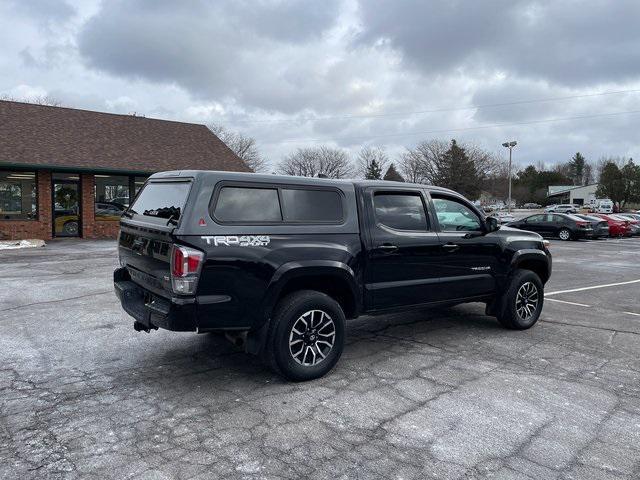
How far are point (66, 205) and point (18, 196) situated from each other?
1714 mm

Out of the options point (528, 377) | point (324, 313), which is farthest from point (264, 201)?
point (528, 377)

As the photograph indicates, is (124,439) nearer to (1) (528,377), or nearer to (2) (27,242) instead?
(1) (528,377)

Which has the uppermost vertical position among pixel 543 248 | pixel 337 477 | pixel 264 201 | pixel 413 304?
pixel 264 201

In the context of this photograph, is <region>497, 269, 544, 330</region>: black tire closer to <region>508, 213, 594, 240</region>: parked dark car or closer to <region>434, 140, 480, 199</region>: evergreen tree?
<region>508, 213, 594, 240</region>: parked dark car

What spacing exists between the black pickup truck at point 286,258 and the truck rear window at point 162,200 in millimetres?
17

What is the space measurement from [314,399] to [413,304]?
5.59 ft

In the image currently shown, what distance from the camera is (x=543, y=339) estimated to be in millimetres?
6148

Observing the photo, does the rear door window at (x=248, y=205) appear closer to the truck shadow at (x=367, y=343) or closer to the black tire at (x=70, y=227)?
the truck shadow at (x=367, y=343)

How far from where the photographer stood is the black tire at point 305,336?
14.4 ft

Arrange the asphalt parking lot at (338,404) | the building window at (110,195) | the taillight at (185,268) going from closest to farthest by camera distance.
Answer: the asphalt parking lot at (338,404) < the taillight at (185,268) < the building window at (110,195)

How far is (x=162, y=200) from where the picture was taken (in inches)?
187

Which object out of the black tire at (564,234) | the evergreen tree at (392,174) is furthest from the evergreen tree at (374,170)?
the black tire at (564,234)

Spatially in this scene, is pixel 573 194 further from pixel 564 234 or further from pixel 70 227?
pixel 70 227

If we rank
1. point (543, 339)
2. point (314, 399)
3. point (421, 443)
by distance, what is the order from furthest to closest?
point (543, 339) → point (314, 399) → point (421, 443)
